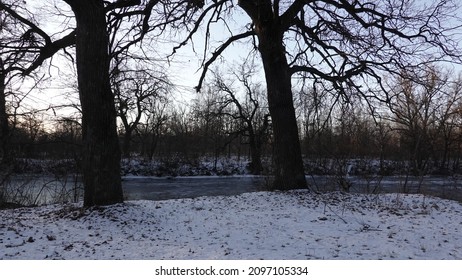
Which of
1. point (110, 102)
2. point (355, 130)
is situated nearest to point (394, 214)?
point (110, 102)

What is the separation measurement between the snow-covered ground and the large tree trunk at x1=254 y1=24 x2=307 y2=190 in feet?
3.49

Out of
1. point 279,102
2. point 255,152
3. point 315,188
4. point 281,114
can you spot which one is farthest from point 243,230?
point 255,152

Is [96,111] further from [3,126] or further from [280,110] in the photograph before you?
[280,110]

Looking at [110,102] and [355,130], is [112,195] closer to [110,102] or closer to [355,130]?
[110,102]

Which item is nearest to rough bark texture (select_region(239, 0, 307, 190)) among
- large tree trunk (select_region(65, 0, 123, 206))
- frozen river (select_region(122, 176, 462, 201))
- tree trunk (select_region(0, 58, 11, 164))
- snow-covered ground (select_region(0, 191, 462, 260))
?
snow-covered ground (select_region(0, 191, 462, 260))

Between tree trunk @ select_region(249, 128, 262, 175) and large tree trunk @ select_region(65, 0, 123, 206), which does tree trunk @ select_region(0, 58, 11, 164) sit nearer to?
large tree trunk @ select_region(65, 0, 123, 206)

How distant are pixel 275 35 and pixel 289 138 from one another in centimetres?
279

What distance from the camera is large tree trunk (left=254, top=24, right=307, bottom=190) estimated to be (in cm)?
1022

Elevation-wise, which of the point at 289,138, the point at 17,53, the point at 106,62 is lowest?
the point at 289,138

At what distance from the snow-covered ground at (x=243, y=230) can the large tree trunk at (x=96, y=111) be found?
48 cm

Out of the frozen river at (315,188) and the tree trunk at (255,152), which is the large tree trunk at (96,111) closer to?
the frozen river at (315,188)

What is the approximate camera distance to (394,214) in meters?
7.74

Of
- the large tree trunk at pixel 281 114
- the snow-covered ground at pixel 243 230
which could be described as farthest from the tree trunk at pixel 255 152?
the snow-covered ground at pixel 243 230

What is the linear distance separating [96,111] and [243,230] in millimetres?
3730
